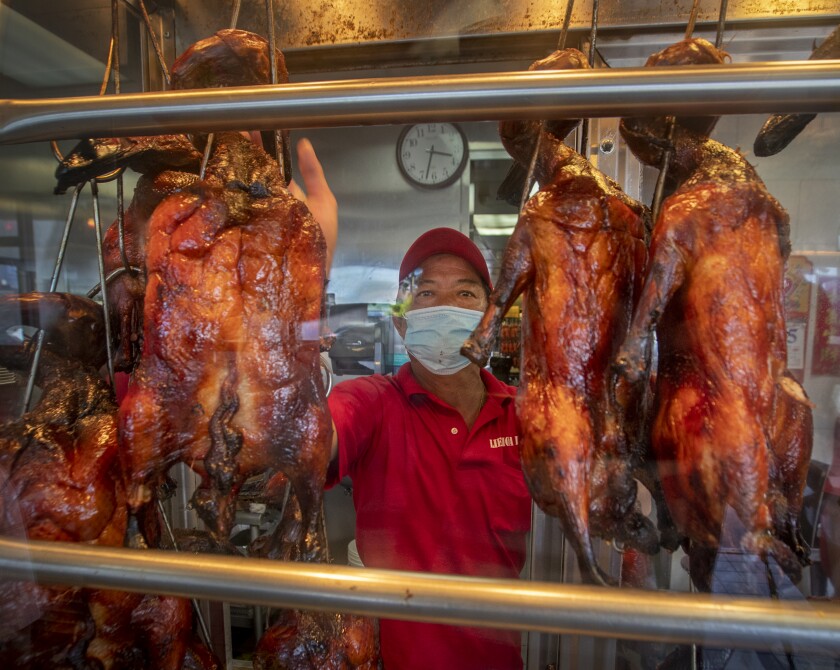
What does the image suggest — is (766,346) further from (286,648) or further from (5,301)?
(5,301)

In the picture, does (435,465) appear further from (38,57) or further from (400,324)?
(38,57)

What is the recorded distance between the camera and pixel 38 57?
205 cm

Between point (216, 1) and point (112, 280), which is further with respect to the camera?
point (216, 1)

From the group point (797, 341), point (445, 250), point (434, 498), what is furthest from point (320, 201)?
point (797, 341)

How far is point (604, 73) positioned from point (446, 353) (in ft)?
3.44

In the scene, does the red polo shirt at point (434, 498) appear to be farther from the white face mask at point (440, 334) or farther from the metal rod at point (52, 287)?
the metal rod at point (52, 287)

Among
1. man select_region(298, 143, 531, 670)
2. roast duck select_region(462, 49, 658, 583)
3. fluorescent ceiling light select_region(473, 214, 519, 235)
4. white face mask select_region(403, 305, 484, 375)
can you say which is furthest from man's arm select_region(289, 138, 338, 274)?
fluorescent ceiling light select_region(473, 214, 519, 235)

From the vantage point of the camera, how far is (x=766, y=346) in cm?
100

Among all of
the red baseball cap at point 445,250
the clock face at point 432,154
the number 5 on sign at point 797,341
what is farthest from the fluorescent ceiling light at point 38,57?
the number 5 on sign at point 797,341

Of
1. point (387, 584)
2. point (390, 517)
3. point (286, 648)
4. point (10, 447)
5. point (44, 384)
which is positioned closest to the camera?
point (387, 584)

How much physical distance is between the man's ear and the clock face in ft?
3.23

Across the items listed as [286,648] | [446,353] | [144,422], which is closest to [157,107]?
[144,422]

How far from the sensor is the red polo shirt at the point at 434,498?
191 centimetres

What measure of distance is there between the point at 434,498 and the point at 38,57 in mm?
2329
